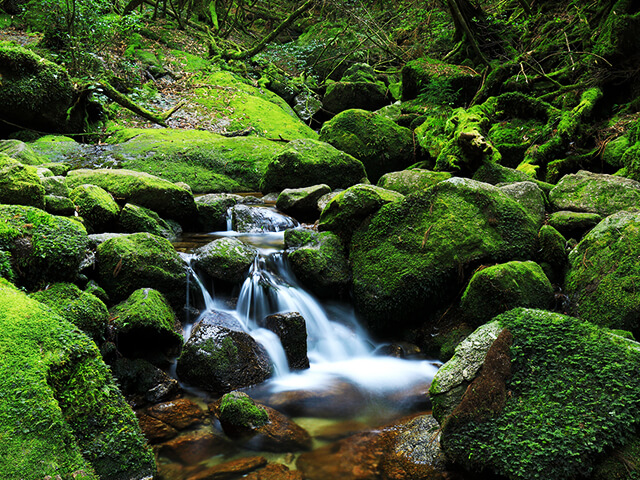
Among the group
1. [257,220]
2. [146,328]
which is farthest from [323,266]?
[146,328]

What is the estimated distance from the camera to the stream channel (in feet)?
14.0

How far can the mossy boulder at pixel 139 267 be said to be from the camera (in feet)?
16.0

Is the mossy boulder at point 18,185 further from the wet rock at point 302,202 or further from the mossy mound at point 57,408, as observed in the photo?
the wet rock at point 302,202

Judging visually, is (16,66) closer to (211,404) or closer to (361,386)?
(211,404)

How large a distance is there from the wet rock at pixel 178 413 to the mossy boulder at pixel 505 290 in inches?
132

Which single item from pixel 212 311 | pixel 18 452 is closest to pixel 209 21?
pixel 212 311

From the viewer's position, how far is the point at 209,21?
21.2 metres

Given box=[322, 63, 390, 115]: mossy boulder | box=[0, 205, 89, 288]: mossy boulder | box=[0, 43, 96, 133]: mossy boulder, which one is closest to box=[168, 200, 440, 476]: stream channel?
box=[0, 205, 89, 288]: mossy boulder

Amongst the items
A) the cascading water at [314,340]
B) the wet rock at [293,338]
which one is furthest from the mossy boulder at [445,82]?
the wet rock at [293,338]

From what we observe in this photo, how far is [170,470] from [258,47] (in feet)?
58.0

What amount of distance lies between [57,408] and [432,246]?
4.57m

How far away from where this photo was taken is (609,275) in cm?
458

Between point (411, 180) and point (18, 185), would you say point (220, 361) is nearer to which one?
point (18, 185)

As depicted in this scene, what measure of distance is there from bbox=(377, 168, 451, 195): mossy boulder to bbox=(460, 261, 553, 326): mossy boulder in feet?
9.97
